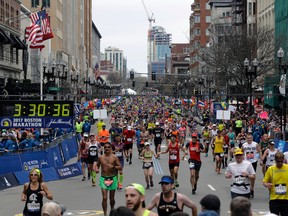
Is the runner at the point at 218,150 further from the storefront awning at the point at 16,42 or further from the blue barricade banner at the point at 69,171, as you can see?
the storefront awning at the point at 16,42

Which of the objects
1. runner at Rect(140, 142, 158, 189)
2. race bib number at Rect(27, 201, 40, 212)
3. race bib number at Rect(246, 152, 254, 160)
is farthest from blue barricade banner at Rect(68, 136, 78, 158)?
race bib number at Rect(27, 201, 40, 212)

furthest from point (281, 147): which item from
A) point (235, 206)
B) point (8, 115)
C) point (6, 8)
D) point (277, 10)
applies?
point (277, 10)

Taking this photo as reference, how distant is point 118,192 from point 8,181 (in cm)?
423

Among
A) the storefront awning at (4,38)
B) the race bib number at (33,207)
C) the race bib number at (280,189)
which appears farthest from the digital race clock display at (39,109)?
the storefront awning at (4,38)

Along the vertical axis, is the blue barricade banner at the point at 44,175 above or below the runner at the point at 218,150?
below

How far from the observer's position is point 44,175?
84.8 feet

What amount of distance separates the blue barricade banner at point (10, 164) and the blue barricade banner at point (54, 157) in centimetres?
270

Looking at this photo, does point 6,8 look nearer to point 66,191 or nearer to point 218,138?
point 218,138

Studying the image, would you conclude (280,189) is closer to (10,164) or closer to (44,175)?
(44,175)

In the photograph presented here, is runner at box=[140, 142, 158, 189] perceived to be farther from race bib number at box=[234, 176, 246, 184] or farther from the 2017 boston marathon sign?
race bib number at box=[234, 176, 246, 184]

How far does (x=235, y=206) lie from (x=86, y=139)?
18.0m

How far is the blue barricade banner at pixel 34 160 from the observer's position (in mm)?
26891

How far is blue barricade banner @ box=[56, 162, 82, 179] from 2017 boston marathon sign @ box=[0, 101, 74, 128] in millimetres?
2600

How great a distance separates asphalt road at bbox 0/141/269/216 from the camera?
18.6 m
